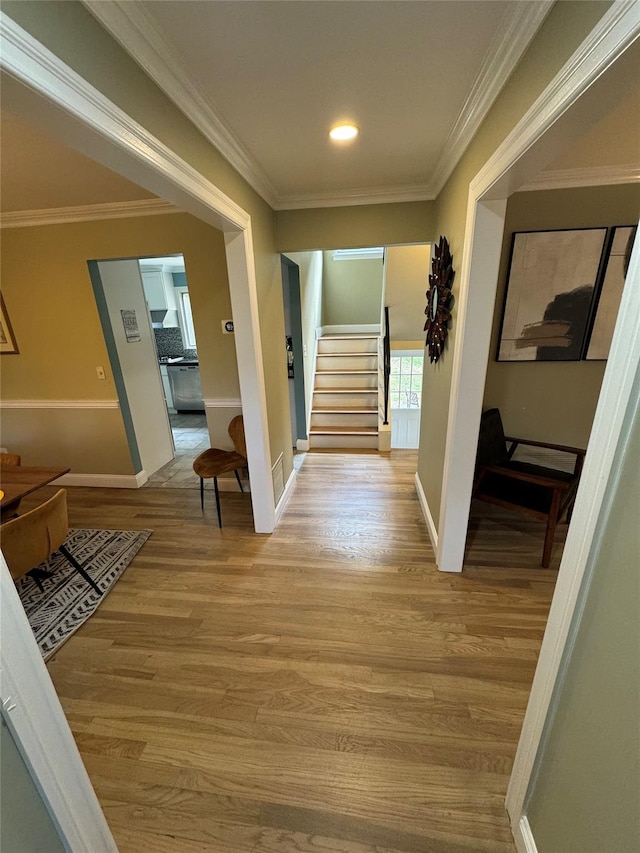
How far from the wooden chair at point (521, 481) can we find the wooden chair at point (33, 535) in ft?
8.43

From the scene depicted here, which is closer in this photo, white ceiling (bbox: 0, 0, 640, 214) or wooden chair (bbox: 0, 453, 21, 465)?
white ceiling (bbox: 0, 0, 640, 214)

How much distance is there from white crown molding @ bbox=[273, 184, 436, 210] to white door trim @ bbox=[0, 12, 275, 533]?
687 millimetres

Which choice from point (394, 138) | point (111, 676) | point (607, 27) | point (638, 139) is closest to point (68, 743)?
point (111, 676)

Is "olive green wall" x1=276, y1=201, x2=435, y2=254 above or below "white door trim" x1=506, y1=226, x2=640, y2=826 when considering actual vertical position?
above

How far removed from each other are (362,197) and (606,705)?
9.41ft

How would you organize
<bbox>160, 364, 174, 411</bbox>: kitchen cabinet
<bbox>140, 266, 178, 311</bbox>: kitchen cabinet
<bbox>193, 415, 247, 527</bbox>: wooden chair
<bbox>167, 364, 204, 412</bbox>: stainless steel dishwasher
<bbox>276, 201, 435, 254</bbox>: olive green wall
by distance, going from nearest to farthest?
<bbox>276, 201, 435, 254</bbox>: olive green wall
<bbox>193, 415, 247, 527</bbox>: wooden chair
<bbox>167, 364, 204, 412</bbox>: stainless steel dishwasher
<bbox>160, 364, 174, 411</bbox>: kitchen cabinet
<bbox>140, 266, 178, 311</bbox>: kitchen cabinet

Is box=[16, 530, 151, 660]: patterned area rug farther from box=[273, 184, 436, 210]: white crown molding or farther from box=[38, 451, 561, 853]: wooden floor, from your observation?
box=[273, 184, 436, 210]: white crown molding

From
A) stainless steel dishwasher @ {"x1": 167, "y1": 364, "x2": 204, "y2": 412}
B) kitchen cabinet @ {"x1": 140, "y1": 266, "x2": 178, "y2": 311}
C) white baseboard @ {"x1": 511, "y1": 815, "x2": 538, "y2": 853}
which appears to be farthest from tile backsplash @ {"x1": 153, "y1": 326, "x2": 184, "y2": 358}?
white baseboard @ {"x1": 511, "y1": 815, "x2": 538, "y2": 853}

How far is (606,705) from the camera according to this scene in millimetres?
703

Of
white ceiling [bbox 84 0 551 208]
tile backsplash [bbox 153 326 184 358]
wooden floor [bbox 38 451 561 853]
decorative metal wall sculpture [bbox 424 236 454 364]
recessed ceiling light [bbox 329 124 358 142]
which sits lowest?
wooden floor [bbox 38 451 561 853]

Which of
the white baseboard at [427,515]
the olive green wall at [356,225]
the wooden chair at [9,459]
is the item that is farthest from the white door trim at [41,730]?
the olive green wall at [356,225]

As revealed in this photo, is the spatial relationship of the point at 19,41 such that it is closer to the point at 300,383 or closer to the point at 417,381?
the point at 300,383

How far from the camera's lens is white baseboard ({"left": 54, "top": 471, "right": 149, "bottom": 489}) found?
3.35 metres

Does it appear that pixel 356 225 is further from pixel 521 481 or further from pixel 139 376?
pixel 139 376
